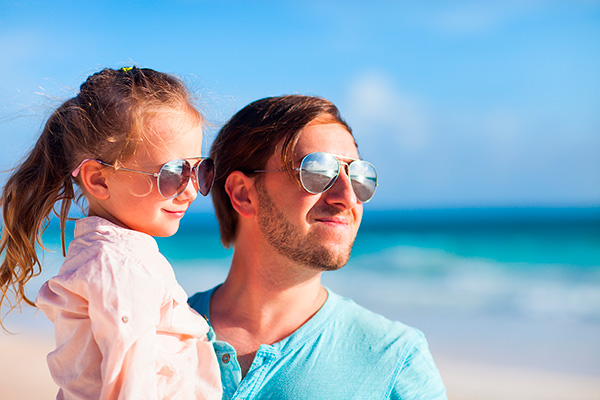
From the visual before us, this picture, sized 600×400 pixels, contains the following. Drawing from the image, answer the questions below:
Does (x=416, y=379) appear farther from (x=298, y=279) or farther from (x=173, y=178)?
(x=173, y=178)

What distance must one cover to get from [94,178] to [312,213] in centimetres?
111

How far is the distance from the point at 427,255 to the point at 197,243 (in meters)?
8.30

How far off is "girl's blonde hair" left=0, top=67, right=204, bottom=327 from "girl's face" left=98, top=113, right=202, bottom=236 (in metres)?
0.04

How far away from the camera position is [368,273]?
15.4 metres

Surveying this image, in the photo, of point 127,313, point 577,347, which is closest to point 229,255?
point 577,347

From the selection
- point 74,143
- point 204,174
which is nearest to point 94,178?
point 74,143

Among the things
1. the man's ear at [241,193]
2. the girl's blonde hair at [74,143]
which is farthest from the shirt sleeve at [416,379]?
the girl's blonde hair at [74,143]

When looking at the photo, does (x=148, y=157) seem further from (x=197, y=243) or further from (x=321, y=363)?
(x=197, y=243)

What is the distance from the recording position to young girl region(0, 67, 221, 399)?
68.2 inches

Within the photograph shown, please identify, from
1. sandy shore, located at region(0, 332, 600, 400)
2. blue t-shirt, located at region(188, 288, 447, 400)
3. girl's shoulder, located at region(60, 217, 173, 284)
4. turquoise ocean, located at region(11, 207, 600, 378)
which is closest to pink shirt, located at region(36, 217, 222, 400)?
girl's shoulder, located at region(60, 217, 173, 284)

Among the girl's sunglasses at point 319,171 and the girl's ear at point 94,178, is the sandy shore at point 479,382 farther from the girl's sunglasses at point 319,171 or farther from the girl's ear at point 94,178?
the girl's ear at point 94,178

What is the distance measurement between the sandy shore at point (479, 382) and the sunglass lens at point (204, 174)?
502cm

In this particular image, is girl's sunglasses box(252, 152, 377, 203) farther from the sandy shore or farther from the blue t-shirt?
the sandy shore

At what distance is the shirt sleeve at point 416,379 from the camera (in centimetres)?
258
